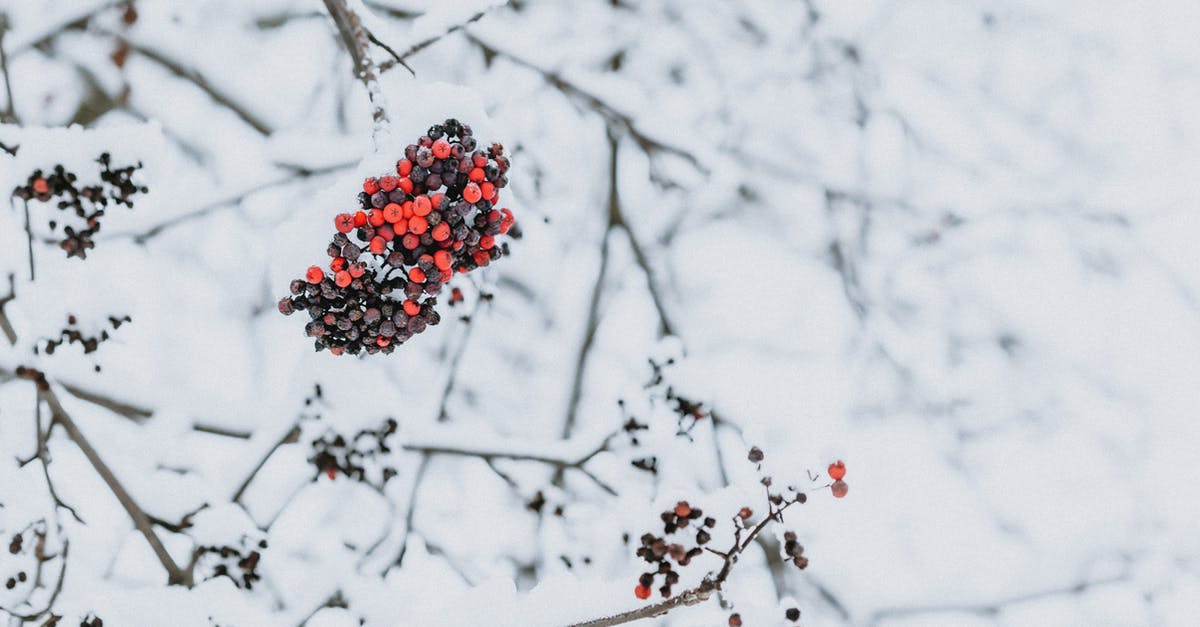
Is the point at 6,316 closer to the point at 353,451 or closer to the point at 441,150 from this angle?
the point at 353,451

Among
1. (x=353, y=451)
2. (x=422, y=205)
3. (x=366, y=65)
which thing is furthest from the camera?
(x=353, y=451)

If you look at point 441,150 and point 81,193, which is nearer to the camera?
point 441,150

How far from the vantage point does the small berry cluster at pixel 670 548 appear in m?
2.44

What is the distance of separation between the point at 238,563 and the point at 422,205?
1.88 metres

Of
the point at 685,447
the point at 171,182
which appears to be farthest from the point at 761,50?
the point at 171,182

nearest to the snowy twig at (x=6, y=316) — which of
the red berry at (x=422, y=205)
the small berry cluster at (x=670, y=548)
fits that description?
the red berry at (x=422, y=205)

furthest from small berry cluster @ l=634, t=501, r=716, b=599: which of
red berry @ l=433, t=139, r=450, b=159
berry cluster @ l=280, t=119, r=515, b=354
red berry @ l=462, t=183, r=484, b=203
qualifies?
red berry @ l=433, t=139, r=450, b=159

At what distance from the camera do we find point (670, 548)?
8.03ft

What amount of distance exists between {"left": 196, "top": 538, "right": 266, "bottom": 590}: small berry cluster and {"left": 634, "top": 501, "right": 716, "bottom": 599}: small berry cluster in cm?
153

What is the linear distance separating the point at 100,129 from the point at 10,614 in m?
1.82

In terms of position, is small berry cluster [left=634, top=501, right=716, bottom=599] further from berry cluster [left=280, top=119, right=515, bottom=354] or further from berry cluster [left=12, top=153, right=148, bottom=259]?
berry cluster [left=12, top=153, right=148, bottom=259]

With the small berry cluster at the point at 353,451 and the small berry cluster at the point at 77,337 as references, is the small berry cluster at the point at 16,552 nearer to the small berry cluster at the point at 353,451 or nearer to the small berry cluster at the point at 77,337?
the small berry cluster at the point at 77,337

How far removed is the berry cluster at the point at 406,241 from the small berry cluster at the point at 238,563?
127 centimetres

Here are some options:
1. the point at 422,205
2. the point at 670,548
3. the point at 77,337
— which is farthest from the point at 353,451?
the point at 422,205
